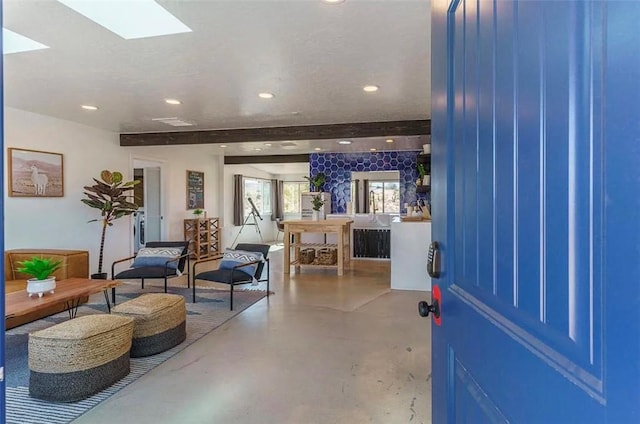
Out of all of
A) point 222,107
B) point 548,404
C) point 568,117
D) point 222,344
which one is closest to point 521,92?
point 568,117

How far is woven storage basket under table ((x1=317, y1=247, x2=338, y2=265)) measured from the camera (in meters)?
7.25

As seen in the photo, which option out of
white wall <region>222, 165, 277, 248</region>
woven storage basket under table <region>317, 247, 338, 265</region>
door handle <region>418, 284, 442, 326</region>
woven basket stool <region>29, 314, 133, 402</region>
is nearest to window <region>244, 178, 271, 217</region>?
white wall <region>222, 165, 277, 248</region>

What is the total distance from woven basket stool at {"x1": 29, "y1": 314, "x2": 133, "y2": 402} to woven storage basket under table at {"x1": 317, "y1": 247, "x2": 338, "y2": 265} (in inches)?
191

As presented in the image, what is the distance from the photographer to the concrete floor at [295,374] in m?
2.32

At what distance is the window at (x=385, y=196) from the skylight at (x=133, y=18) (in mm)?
6693

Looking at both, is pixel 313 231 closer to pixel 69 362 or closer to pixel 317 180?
pixel 317 180

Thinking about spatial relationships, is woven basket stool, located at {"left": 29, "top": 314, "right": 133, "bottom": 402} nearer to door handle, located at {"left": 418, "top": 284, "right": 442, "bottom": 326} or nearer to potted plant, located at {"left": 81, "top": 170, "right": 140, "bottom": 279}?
door handle, located at {"left": 418, "top": 284, "right": 442, "bottom": 326}

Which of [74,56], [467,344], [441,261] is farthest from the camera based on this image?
[74,56]

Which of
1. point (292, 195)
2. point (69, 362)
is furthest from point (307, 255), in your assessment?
point (292, 195)

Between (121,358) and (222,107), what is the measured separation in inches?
119

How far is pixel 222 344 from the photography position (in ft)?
11.3

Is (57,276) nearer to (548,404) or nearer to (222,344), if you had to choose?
(222,344)

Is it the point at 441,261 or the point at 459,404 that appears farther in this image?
the point at 441,261

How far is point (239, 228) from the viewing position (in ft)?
34.7
